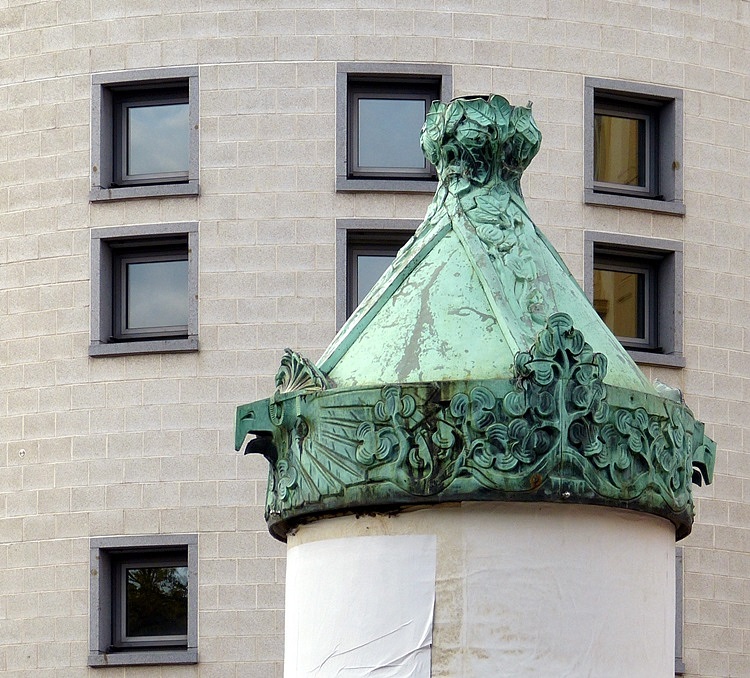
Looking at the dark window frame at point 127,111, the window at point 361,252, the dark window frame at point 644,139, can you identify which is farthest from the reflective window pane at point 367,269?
the dark window frame at point 644,139

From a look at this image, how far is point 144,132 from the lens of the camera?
2864 cm

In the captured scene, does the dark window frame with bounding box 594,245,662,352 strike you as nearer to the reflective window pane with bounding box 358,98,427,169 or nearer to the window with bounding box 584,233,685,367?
the window with bounding box 584,233,685,367

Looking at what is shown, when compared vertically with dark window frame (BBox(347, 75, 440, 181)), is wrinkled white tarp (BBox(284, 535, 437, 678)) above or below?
below

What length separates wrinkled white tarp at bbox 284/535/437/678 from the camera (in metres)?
5.66

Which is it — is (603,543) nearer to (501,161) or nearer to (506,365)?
(506,365)

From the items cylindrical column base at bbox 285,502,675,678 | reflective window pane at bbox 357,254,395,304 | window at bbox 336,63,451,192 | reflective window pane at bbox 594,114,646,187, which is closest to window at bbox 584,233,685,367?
reflective window pane at bbox 594,114,646,187

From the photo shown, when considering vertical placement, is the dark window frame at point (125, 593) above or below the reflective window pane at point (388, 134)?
below

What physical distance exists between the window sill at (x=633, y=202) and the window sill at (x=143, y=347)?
18.1ft

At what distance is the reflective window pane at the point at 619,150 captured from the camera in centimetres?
2895

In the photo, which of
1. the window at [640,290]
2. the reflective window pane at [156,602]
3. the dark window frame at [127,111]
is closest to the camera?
the reflective window pane at [156,602]

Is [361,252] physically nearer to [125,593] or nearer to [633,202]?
[633,202]

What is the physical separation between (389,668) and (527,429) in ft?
2.41

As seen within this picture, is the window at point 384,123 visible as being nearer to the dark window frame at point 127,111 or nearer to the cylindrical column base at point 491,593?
the dark window frame at point 127,111

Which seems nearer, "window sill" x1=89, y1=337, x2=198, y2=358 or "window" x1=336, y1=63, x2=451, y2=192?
"window sill" x1=89, y1=337, x2=198, y2=358
